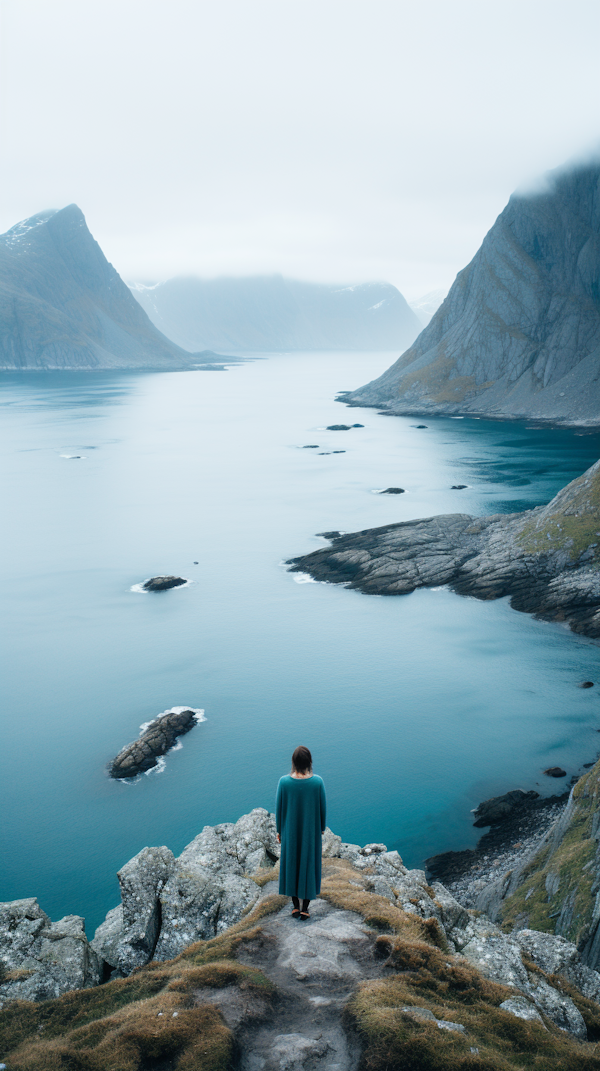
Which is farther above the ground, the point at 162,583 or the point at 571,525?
the point at 571,525

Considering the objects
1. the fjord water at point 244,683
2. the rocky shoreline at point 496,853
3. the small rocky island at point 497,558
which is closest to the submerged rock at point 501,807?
the rocky shoreline at point 496,853

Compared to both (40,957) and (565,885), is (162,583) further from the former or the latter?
(40,957)

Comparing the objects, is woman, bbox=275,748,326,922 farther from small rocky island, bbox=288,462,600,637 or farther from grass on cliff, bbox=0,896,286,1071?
small rocky island, bbox=288,462,600,637

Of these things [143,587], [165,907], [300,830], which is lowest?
[143,587]

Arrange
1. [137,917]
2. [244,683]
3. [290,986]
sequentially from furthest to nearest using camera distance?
1. [244,683]
2. [137,917]
3. [290,986]

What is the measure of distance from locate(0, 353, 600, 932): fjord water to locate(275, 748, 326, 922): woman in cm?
2077

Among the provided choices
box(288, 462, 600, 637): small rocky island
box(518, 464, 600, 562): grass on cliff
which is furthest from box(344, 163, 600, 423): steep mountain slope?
box(288, 462, 600, 637): small rocky island

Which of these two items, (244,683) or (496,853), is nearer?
(496,853)

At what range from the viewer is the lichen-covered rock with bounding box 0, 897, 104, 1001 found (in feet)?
42.0

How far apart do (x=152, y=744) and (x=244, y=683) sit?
9.97 metres

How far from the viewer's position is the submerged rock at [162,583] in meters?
64.9

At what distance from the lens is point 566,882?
2139cm

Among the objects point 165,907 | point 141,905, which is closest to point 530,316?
point 165,907

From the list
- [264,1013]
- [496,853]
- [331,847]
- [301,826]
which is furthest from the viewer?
[496,853]
